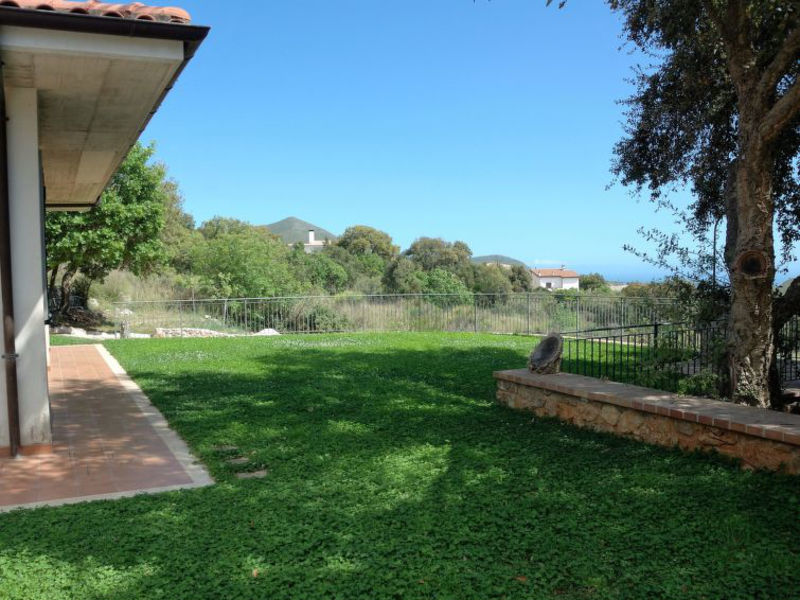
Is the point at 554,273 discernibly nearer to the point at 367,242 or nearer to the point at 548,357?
the point at 367,242

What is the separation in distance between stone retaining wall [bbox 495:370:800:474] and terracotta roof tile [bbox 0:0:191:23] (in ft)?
16.6

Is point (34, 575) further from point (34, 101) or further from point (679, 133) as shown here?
point (679, 133)

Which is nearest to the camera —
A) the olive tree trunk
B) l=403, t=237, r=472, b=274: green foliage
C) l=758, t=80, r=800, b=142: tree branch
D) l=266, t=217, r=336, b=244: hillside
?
l=758, t=80, r=800, b=142: tree branch

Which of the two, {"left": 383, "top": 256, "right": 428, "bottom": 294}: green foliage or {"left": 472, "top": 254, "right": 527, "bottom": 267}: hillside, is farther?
{"left": 472, "top": 254, "right": 527, "bottom": 267}: hillside

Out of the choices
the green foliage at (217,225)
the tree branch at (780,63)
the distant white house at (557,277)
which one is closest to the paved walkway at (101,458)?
the tree branch at (780,63)

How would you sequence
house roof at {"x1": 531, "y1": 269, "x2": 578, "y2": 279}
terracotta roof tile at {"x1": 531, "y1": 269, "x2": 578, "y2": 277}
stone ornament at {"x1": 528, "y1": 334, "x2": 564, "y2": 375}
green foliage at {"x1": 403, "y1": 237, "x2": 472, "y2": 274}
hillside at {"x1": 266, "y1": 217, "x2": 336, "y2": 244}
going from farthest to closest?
hillside at {"x1": 266, "y1": 217, "x2": 336, "y2": 244}, terracotta roof tile at {"x1": 531, "y1": 269, "x2": 578, "y2": 277}, house roof at {"x1": 531, "y1": 269, "x2": 578, "y2": 279}, green foliage at {"x1": 403, "y1": 237, "x2": 472, "y2": 274}, stone ornament at {"x1": 528, "y1": 334, "x2": 564, "y2": 375}

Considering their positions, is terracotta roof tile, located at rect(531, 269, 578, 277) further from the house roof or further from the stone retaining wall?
the stone retaining wall

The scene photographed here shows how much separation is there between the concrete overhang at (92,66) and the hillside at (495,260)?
153 feet

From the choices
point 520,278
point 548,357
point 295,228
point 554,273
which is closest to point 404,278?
point 520,278

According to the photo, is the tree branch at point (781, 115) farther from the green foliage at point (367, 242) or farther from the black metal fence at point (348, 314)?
the green foliage at point (367, 242)

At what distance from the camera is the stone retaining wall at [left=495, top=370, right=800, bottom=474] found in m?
4.59

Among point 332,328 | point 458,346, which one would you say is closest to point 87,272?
point 332,328

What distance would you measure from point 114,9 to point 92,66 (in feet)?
2.10

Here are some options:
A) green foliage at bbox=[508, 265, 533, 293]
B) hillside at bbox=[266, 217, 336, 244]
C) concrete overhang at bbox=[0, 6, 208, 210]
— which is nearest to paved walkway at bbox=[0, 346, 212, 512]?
concrete overhang at bbox=[0, 6, 208, 210]
